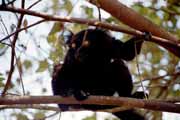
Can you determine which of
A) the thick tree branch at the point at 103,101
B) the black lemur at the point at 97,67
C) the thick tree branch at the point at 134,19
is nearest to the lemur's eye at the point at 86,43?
the black lemur at the point at 97,67

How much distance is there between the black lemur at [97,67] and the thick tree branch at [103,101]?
1.92 ft

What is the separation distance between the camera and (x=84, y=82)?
3.93m

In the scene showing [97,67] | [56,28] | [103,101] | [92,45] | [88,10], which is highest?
[88,10]

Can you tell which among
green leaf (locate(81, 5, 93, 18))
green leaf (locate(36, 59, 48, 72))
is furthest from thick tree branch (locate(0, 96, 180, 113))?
green leaf (locate(81, 5, 93, 18))

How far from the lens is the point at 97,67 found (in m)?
4.02

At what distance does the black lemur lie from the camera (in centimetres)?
379

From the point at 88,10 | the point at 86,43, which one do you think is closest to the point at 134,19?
the point at 86,43

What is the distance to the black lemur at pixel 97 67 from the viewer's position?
3.79 m

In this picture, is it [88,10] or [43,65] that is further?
[88,10]

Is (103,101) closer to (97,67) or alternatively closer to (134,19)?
(134,19)

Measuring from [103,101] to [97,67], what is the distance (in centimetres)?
107

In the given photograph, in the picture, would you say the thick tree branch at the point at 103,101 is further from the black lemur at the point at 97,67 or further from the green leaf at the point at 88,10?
the green leaf at the point at 88,10

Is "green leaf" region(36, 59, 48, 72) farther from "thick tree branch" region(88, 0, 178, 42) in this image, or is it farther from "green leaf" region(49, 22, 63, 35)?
"thick tree branch" region(88, 0, 178, 42)

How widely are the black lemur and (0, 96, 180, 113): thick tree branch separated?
0.59 m
